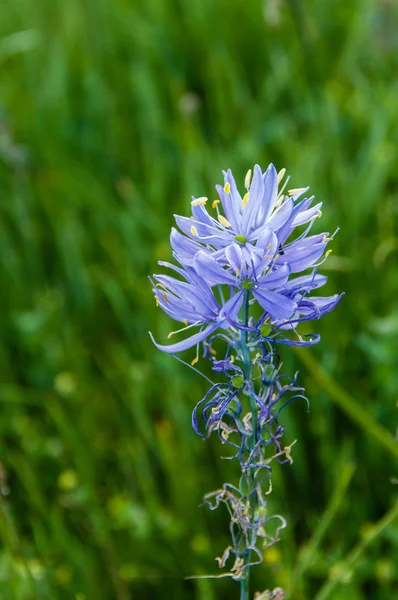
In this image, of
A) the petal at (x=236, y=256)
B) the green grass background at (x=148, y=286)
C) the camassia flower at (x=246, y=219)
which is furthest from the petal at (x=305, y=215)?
the green grass background at (x=148, y=286)

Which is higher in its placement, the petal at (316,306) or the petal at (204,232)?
the petal at (204,232)

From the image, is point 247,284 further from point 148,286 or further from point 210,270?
point 148,286

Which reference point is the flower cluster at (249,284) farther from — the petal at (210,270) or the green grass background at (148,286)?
the green grass background at (148,286)

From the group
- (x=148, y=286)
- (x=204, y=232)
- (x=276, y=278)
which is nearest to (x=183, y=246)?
(x=204, y=232)

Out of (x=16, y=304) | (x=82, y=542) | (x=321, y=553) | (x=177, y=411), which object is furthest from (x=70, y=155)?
(x=321, y=553)

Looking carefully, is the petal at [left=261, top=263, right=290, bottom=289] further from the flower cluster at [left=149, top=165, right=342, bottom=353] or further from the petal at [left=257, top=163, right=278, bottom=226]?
the petal at [left=257, top=163, right=278, bottom=226]

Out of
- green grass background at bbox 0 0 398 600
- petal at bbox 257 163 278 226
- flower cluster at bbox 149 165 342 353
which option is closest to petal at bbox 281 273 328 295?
flower cluster at bbox 149 165 342 353

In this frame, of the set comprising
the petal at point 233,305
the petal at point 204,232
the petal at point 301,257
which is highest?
the petal at point 204,232
